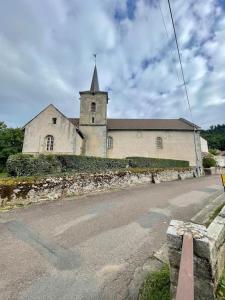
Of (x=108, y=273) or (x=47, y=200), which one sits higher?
(x=47, y=200)

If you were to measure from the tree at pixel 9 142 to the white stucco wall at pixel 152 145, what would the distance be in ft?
64.4

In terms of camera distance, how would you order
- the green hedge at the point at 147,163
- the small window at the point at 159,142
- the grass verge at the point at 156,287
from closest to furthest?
the grass verge at the point at 156,287 < the green hedge at the point at 147,163 < the small window at the point at 159,142

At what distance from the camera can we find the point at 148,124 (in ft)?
112

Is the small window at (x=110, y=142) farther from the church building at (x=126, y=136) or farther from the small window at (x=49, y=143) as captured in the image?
the small window at (x=49, y=143)

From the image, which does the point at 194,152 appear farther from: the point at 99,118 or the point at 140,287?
the point at 140,287

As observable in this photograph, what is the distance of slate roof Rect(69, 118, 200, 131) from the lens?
32281 millimetres

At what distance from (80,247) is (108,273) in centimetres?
116

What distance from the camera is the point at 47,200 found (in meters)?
8.55

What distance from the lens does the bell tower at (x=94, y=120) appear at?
2881cm

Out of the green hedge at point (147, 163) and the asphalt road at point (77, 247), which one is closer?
the asphalt road at point (77, 247)

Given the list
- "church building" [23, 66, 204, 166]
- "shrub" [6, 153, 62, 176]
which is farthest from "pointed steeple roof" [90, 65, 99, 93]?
"shrub" [6, 153, 62, 176]

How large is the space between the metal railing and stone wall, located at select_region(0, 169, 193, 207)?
7259 millimetres

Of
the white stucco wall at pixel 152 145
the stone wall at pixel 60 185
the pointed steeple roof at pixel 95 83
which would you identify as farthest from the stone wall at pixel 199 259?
the pointed steeple roof at pixel 95 83

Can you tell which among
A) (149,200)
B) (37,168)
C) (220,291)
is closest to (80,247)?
(220,291)
